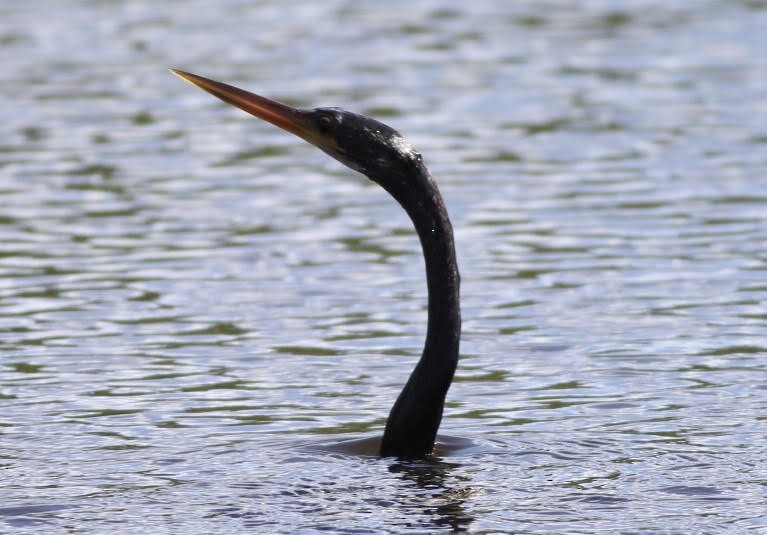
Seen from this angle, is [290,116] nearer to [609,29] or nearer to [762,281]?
[762,281]

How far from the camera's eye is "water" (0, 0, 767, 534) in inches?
314

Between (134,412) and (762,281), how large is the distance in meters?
4.81

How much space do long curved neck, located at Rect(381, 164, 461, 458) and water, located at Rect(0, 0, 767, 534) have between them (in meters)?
0.23

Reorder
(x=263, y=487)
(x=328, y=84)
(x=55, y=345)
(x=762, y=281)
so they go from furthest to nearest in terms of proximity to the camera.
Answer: (x=328, y=84) < (x=762, y=281) < (x=55, y=345) < (x=263, y=487)

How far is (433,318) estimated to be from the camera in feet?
27.7

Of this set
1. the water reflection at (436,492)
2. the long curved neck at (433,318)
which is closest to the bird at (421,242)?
the long curved neck at (433,318)

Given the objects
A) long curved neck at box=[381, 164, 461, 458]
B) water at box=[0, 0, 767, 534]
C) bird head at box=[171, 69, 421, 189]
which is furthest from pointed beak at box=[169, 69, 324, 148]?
water at box=[0, 0, 767, 534]

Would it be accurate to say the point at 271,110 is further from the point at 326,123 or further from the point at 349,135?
the point at 349,135

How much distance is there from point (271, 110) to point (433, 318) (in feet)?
4.23

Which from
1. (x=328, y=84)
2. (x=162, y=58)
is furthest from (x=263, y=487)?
(x=162, y=58)

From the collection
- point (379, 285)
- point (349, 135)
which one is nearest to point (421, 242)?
point (349, 135)

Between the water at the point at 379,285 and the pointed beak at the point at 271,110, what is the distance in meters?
1.53

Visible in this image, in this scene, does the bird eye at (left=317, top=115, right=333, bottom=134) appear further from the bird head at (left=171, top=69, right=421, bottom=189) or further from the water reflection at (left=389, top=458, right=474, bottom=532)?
the water reflection at (left=389, top=458, right=474, bottom=532)

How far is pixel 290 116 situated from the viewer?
340 inches
